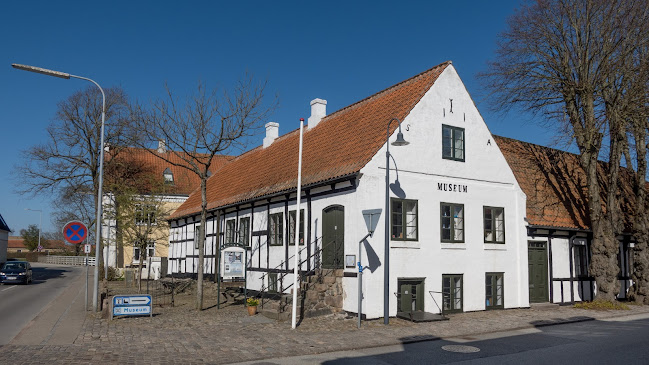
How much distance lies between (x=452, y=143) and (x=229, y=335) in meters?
10.3

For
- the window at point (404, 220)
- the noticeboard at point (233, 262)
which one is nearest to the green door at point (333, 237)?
the window at point (404, 220)

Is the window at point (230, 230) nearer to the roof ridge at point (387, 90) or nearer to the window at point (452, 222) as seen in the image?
the roof ridge at point (387, 90)

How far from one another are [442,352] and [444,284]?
249 inches

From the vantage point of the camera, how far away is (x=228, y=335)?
41.8ft

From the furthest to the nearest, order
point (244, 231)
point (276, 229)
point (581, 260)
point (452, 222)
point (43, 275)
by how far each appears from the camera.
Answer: point (43, 275) → point (244, 231) → point (581, 260) → point (276, 229) → point (452, 222)

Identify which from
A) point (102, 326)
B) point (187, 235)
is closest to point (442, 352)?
point (102, 326)

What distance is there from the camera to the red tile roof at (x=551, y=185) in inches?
849

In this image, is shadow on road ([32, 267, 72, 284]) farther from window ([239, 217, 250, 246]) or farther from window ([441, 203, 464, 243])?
window ([441, 203, 464, 243])

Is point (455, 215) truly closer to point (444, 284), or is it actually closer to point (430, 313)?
point (444, 284)

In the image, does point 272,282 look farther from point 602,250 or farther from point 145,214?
point 145,214

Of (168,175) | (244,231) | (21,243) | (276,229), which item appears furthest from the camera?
(21,243)

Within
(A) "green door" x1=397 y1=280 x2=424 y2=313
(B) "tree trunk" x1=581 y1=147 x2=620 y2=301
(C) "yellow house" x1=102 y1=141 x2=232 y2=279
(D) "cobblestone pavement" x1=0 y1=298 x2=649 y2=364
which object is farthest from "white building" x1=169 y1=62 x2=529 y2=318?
(C) "yellow house" x1=102 y1=141 x2=232 y2=279

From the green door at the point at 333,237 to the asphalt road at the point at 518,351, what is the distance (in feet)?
15.6

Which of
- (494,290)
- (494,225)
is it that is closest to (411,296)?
(494,290)
